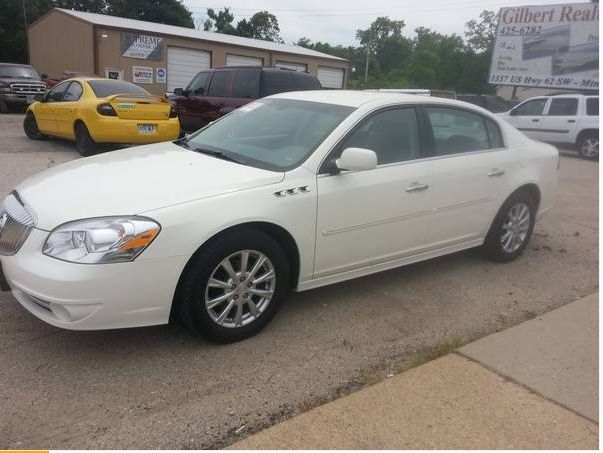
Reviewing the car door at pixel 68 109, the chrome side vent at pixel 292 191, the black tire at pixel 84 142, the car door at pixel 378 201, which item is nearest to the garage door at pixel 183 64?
the car door at pixel 68 109

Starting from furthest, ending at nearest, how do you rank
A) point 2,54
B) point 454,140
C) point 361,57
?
point 361,57 < point 2,54 < point 454,140

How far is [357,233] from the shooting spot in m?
3.92

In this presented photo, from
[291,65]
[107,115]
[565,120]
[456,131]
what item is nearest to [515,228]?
[456,131]

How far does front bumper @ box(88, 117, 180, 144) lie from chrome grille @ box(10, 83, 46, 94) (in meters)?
10.8

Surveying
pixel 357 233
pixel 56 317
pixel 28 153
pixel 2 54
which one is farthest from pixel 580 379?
pixel 2 54

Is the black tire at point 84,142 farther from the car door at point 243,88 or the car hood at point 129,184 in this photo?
the car hood at point 129,184

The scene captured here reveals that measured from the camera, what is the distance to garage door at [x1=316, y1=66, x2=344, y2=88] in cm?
3253

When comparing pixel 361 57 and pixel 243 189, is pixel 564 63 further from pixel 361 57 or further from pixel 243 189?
pixel 361 57

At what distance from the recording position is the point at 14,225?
327 centimetres

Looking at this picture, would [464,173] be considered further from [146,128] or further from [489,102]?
[489,102]

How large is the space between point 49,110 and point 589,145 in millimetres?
13210

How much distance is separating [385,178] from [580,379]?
5.89 ft

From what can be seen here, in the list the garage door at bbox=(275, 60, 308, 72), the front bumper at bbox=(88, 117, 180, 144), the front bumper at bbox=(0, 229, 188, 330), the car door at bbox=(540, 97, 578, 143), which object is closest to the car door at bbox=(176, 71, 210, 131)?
the front bumper at bbox=(88, 117, 180, 144)

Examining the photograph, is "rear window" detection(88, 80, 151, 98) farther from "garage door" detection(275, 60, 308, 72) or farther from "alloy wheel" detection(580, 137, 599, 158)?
"garage door" detection(275, 60, 308, 72)
